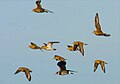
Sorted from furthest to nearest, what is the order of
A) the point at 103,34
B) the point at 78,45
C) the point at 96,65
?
1. the point at 96,65
2. the point at 78,45
3. the point at 103,34

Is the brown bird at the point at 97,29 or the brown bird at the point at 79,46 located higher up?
the brown bird at the point at 97,29

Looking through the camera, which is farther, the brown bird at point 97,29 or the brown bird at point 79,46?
the brown bird at point 79,46

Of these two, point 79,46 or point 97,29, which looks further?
point 79,46

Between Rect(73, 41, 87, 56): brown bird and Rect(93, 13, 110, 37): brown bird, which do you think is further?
Rect(73, 41, 87, 56): brown bird

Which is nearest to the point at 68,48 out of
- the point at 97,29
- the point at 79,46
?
the point at 79,46

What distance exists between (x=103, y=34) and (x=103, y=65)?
5.24 m

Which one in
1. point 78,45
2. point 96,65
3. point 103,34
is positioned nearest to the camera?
point 103,34

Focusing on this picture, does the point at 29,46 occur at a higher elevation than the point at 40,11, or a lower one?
lower

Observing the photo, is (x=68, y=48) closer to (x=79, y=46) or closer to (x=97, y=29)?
(x=79, y=46)

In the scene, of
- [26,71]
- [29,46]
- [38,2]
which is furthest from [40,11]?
[26,71]

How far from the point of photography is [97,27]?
114 ft

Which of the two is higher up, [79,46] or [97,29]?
[97,29]

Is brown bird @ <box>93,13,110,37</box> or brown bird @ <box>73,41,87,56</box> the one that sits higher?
brown bird @ <box>93,13,110,37</box>

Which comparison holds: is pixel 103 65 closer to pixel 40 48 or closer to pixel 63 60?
pixel 63 60
